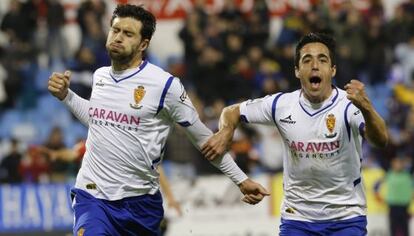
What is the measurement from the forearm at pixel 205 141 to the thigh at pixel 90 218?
940mm

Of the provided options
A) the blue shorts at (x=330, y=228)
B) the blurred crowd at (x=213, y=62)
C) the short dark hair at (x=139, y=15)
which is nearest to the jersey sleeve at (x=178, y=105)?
the short dark hair at (x=139, y=15)

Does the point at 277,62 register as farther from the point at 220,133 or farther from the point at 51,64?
the point at 220,133

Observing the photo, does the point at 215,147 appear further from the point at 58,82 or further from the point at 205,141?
the point at 58,82

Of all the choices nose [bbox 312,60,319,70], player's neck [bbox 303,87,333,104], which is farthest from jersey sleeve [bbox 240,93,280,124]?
nose [bbox 312,60,319,70]

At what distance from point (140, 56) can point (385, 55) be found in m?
13.3

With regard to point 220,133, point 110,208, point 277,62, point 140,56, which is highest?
point 277,62

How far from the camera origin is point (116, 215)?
808 cm

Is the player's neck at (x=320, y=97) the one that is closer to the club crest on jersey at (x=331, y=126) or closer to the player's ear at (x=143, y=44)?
the club crest on jersey at (x=331, y=126)

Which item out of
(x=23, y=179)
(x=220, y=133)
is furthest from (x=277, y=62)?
(x=220, y=133)

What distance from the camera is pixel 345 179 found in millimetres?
8320

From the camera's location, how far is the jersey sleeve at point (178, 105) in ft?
26.8

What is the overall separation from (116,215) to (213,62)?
11840mm

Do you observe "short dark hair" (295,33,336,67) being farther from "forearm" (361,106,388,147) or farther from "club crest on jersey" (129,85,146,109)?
"club crest on jersey" (129,85,146,109)

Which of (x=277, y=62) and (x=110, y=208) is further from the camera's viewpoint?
(x=277, y=62)
